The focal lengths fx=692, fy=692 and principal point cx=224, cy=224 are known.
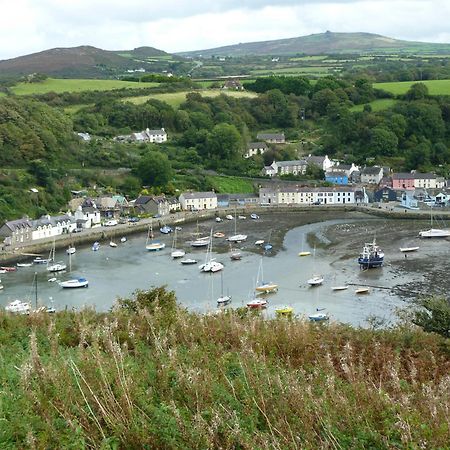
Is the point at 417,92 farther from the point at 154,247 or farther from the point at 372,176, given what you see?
the point at 154,247

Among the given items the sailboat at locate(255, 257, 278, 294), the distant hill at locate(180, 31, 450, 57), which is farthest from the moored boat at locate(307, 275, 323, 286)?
the distant hill at locate(180, 31, 450, 57)

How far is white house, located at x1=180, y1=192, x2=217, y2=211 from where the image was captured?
89.3 feet

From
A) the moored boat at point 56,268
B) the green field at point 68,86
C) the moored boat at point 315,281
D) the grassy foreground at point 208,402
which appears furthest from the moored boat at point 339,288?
the green field at point 68,86

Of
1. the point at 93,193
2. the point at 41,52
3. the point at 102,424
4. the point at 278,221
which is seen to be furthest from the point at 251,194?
the point at 41,52

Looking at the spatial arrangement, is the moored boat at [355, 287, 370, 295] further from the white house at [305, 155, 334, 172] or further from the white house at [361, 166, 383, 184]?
the white house at [305, 155, 334, 172]

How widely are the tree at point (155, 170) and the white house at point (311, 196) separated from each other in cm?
405

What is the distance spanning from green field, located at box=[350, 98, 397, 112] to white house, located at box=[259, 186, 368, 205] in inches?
415

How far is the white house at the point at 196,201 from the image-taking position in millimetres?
27219

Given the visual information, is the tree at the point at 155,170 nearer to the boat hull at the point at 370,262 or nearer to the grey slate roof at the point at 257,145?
the grey slate roof at the point at 257,145

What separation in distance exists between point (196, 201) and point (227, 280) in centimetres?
1123

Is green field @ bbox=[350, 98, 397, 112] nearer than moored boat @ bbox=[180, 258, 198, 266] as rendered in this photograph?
No

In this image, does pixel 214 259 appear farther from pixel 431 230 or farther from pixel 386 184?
pixel 386 184

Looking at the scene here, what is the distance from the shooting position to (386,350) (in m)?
6.23

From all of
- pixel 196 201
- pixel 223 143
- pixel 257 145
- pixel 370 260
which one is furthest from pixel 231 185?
pixel 370 260
